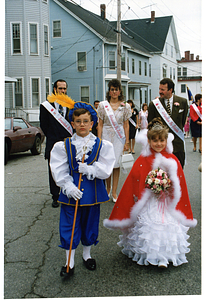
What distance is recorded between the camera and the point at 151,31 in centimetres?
4256

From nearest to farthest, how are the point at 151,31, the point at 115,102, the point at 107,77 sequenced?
the point at 115,102 < the point at 107,77 < the point at 151,31

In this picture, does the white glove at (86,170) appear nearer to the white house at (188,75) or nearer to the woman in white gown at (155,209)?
the woman in white gown at (155,209)

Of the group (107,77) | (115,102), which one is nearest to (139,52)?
(107,77)

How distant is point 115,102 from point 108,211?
6.03ft

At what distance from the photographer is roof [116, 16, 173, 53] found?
41.3 meters

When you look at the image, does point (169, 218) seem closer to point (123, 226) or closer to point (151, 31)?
point (123, 226)

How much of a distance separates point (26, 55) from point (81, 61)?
6602mm

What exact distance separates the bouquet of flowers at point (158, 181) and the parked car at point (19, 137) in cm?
738

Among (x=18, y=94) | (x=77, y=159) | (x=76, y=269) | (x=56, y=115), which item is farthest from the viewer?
(x=18, y=94)

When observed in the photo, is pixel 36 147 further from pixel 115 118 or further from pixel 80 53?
pixel 80 53

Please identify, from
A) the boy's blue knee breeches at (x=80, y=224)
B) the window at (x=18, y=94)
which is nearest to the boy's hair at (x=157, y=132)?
the boy's blue knee breeches at (x=80, y=224)

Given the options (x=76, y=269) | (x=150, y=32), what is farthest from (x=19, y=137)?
(x=150, y=32)

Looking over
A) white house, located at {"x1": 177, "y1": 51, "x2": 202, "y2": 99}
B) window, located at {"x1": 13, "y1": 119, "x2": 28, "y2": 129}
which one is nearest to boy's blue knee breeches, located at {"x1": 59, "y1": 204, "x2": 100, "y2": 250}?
window, located at {"x1": 13, "y1": 119, "x2": 28, "y2": 129}

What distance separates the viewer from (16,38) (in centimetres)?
2222
